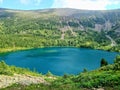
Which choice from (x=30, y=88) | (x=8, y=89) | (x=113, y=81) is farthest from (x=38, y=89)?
(x=113, y=81)

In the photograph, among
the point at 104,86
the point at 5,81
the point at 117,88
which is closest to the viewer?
the point at 117,88

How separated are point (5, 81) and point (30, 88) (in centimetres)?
1091

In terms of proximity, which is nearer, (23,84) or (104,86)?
(104,86)

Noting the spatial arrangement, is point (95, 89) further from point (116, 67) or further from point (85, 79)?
point (116, 67)

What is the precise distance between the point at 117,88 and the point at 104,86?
204 centimetres

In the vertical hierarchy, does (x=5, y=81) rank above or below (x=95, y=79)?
below

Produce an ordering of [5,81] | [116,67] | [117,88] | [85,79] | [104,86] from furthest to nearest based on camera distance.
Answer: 1. [5,81]
2. [116,67]
3. [85,79]
4. [104,86]
5. [117,88]

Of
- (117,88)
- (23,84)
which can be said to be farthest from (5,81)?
(117,88)

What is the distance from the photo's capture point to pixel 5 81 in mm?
39125

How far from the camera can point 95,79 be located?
30.4 meters

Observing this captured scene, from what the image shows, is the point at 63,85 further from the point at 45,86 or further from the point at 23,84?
the point at 23,84

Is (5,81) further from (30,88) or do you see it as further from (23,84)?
(30,88)

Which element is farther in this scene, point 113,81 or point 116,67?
point 116,67

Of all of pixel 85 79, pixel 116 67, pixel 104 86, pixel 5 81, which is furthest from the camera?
pixel 5 81
